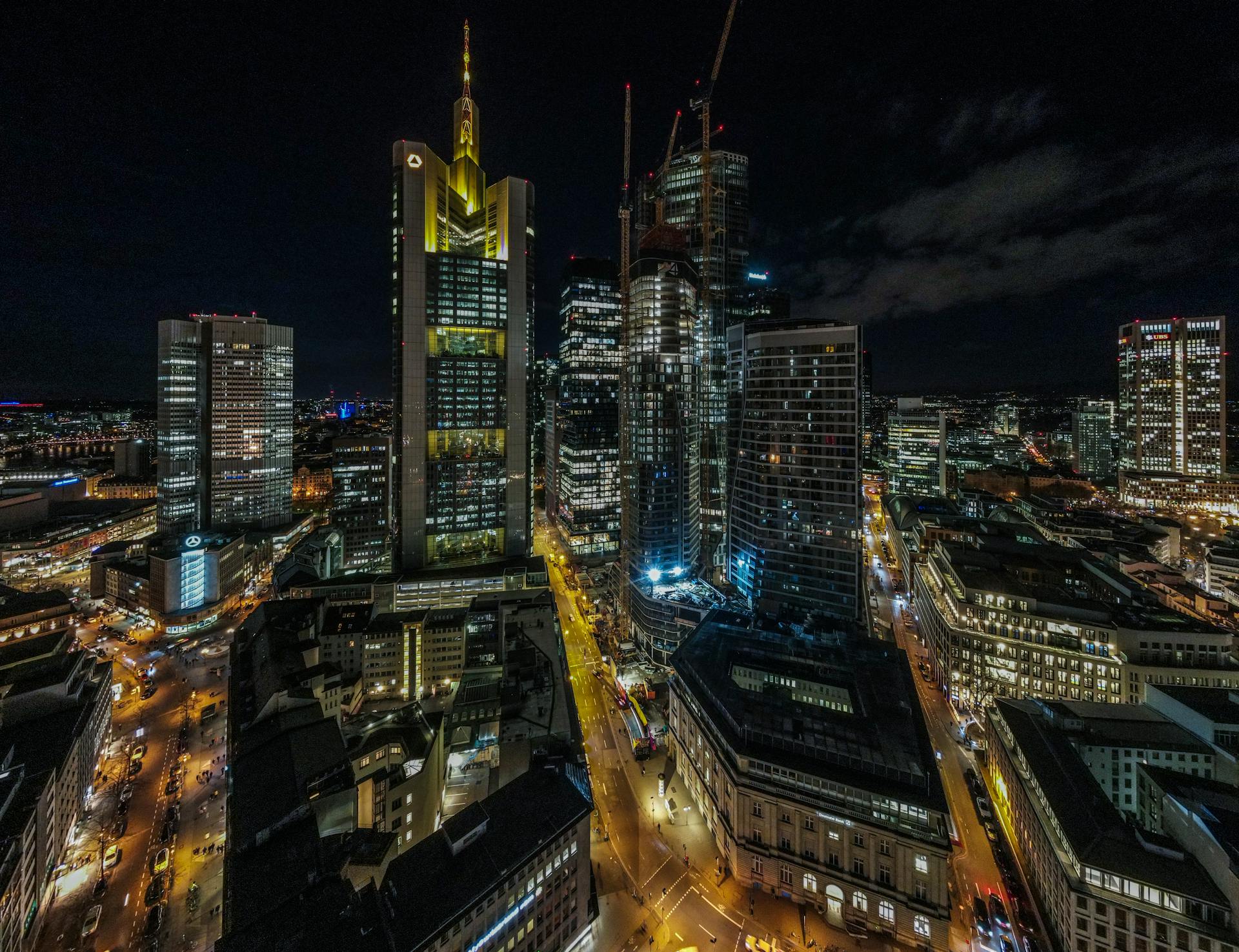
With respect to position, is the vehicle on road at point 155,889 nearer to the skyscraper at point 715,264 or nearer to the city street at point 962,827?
the city street at point 962,827

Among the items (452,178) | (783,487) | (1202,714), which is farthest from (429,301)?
(1202,714)

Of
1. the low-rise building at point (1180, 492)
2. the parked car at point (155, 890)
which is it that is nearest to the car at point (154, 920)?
the parked car at point (155, 890)

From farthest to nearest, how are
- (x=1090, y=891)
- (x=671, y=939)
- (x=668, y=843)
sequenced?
(x=668, y=843), (x=671, y=939), (x=1090, y=891)

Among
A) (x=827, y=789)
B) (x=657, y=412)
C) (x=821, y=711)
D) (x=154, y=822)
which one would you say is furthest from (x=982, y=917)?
(x=154, y=822)

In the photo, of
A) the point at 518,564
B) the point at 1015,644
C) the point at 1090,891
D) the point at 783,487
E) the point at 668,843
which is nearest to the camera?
the point at 1090,891

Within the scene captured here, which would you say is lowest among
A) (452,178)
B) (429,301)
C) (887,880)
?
(887,880)

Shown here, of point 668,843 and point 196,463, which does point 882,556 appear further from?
point 196,463

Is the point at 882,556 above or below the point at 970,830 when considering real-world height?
above
